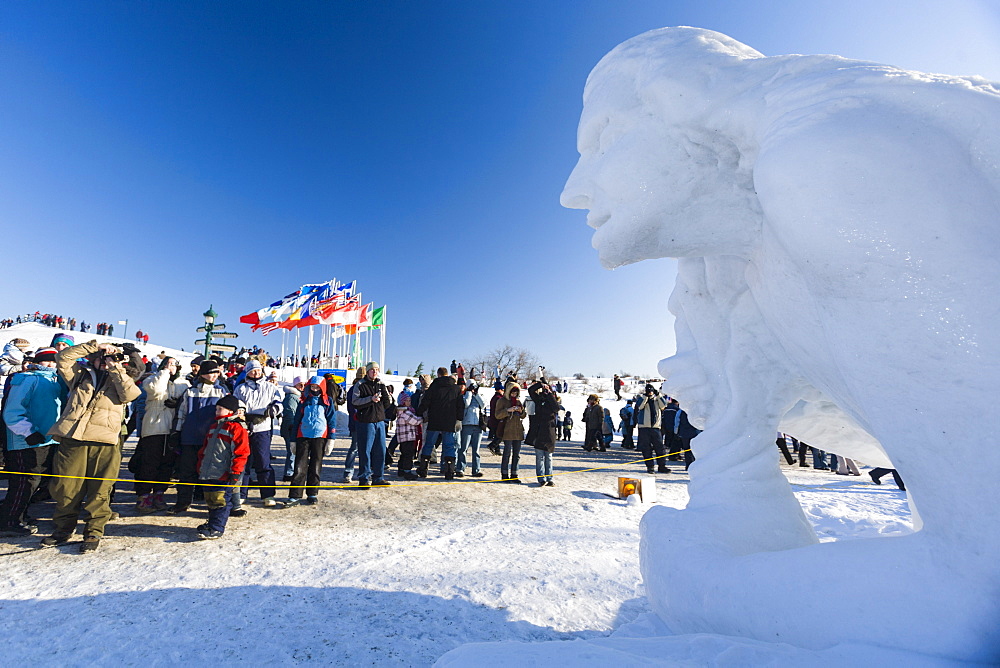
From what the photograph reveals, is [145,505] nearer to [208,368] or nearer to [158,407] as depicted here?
[158,407]

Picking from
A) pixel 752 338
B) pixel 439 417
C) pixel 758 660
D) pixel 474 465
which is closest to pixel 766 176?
pixel 752 338

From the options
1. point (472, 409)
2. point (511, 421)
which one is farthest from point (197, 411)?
point (511, 421)

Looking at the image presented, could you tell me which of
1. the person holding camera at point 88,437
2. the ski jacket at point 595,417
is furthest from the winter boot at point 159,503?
the ski jacket at point 595,417

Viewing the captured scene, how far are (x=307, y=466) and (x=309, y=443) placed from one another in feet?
0.86

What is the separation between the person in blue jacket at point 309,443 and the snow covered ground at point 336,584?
12.1 inches

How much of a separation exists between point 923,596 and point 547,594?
2.06 meters

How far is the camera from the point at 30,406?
372cm

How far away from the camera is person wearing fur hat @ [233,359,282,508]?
14.9 feet

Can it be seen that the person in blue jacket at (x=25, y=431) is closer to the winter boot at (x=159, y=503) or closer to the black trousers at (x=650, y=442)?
the winter boot at (x=159, y=503)

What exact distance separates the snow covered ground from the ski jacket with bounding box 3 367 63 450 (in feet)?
2.74

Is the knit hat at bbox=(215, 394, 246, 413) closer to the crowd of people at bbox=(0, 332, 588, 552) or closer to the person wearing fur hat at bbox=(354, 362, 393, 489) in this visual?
the crowd of people at bbox=(0, 332, 588, 552)

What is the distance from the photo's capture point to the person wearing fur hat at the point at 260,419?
4555 mm

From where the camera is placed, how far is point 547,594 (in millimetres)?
2750

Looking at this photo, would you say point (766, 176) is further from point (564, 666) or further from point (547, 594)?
point (547, 594)
